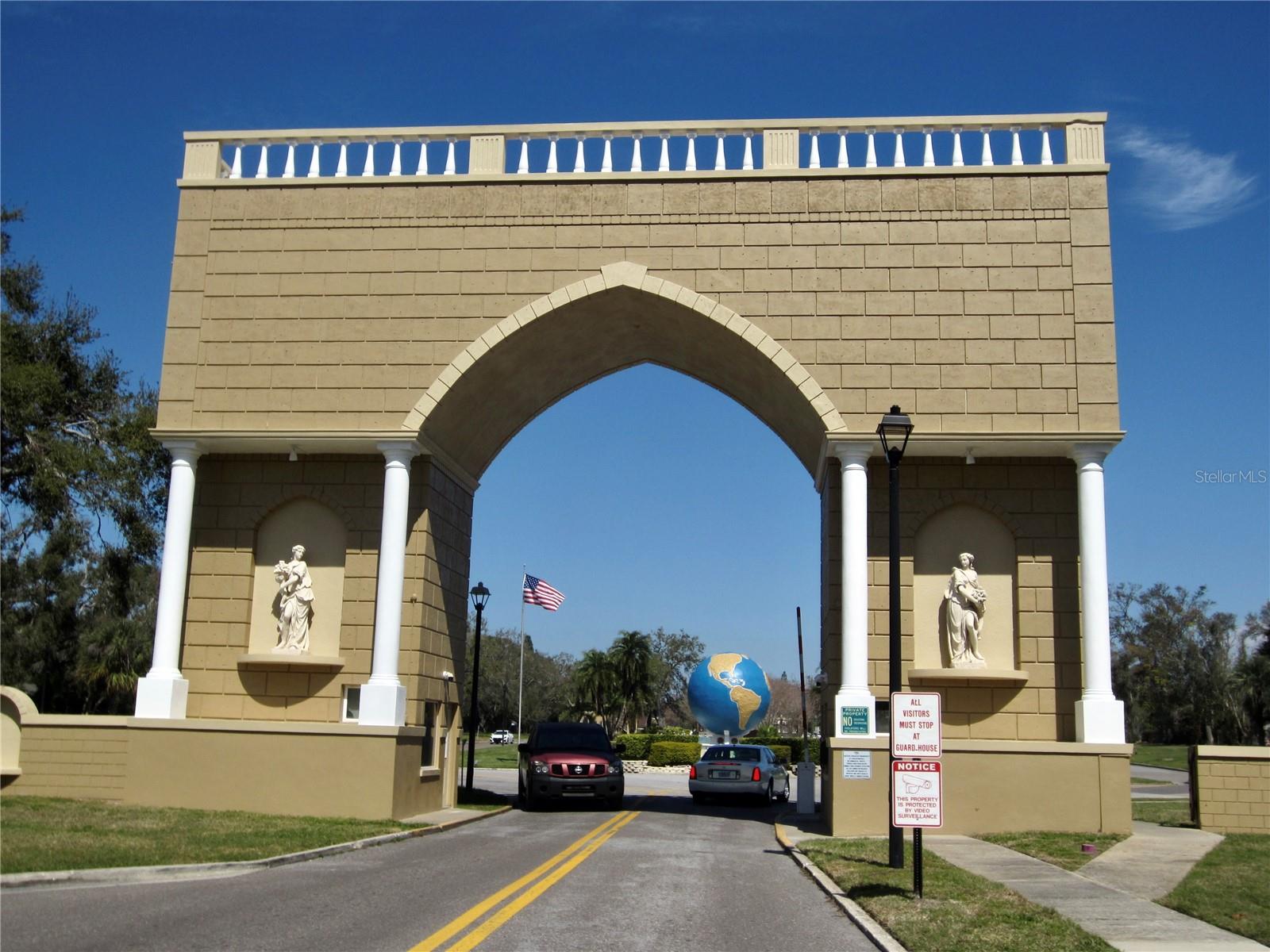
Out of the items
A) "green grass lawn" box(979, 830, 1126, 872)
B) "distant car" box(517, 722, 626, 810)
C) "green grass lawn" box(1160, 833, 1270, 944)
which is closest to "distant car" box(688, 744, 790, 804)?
"distant car" box(517, 722, 626, 810)

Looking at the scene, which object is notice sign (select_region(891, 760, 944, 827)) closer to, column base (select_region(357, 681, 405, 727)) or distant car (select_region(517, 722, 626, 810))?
column base (select_region(357, 681, 405, 727))

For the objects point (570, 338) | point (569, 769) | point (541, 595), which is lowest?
point (569, 769)

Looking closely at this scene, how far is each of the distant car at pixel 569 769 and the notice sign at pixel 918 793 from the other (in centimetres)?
1316

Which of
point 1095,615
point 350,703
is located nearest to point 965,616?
point 1095,615

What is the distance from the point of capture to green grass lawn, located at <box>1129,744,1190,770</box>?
58.5m

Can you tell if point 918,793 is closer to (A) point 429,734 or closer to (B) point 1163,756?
(A) point 429,734

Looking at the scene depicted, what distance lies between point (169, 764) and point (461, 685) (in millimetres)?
6433

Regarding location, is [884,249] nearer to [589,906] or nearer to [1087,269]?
[1087,269]

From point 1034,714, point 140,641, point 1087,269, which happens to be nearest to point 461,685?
point 1034,714

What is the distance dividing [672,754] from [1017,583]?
34.2 metres

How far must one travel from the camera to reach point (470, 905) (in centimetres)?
1097

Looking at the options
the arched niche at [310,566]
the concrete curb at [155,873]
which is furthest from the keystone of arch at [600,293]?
the concrete curb at [155,873]

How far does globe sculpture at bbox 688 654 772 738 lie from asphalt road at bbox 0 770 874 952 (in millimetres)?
43759

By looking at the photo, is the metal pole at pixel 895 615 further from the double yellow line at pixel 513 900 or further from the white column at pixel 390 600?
the white column at pixel 390 600
